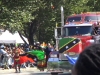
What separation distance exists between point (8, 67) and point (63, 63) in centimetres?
872

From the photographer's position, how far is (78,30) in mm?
17859

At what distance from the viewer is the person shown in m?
1.65

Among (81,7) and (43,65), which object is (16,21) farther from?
(81,7)

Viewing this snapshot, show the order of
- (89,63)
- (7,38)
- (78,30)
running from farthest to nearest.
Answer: (7,38) → (78,30) → (89,63)

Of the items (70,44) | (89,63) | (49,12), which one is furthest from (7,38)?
Result: (89,63)

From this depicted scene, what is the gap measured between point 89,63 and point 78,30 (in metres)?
16.2

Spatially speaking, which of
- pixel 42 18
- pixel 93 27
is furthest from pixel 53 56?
pixel 42 18

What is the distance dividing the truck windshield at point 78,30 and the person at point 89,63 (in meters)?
15.9

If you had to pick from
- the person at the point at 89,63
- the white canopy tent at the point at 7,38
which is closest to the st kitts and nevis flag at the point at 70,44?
the person at the point at 89,63

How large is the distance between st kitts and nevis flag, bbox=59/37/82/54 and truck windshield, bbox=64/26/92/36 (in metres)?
1.10

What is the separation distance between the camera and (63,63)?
1656cm

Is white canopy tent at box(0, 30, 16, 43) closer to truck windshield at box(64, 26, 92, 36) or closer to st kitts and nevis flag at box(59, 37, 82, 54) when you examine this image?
truck windshield at box(64, 26, 92, 36)

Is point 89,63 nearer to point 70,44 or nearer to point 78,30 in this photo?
point 70,44

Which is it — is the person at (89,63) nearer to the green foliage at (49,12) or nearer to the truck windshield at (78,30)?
the truck windshield at (78,30)
